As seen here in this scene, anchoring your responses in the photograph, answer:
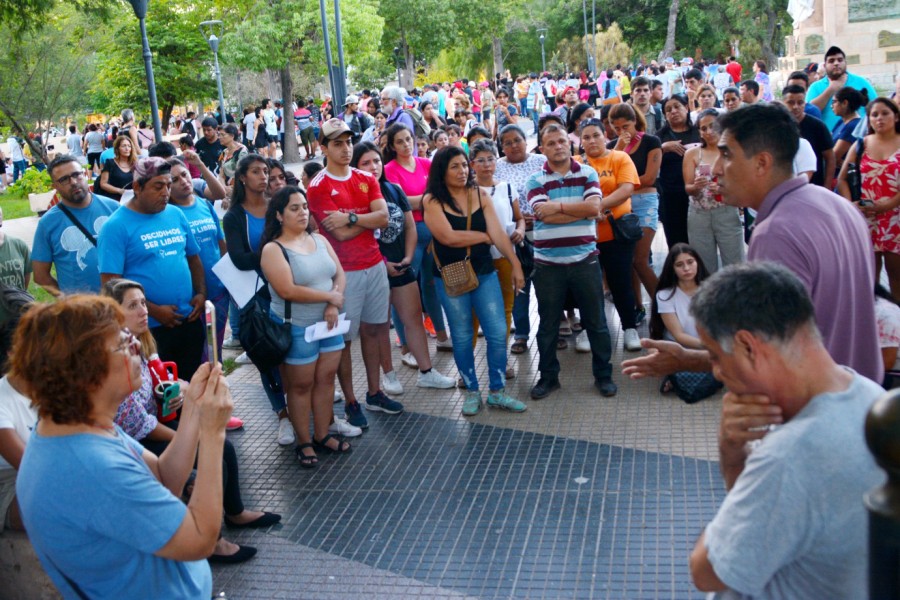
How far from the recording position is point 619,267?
275 inches

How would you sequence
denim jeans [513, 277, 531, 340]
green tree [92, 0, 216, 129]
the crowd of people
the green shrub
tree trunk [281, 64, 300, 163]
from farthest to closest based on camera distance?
green tree [92, 0, 216, 129]
tree trunk [281, 64, 300, 163]
the green shrub
denim jeans [513, 277, 531, 340]
the crowd of people

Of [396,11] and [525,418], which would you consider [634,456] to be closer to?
[525,418]

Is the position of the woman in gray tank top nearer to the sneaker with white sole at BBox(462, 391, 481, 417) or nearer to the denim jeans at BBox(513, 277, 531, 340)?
the sneaker with white sole at BBox(462, 391, 481, 417)

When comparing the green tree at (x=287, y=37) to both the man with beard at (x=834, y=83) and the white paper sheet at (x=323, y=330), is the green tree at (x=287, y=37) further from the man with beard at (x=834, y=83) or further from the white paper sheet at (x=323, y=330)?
the white paper sheet at (x=323, y=330)

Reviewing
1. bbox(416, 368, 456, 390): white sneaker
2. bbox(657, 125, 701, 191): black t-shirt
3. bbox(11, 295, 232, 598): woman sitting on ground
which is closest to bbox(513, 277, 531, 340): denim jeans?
bbox(416, 368, 456, 390): white sneaker

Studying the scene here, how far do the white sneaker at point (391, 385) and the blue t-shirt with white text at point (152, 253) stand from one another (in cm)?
165

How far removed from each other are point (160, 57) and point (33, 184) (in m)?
14.6

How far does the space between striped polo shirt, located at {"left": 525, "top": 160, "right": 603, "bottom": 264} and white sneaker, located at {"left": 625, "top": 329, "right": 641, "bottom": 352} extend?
1090mm

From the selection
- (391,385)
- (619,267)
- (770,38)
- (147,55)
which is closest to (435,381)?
(391,385)

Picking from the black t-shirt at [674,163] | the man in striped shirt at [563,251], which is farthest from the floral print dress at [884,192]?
the man in striped shirt at [563,251]

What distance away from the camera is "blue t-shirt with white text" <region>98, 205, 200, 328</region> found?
549cm

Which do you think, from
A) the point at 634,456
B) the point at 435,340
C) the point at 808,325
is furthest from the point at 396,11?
the point at 808,325

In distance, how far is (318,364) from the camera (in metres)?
5.70

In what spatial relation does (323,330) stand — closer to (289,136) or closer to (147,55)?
(147,55)
